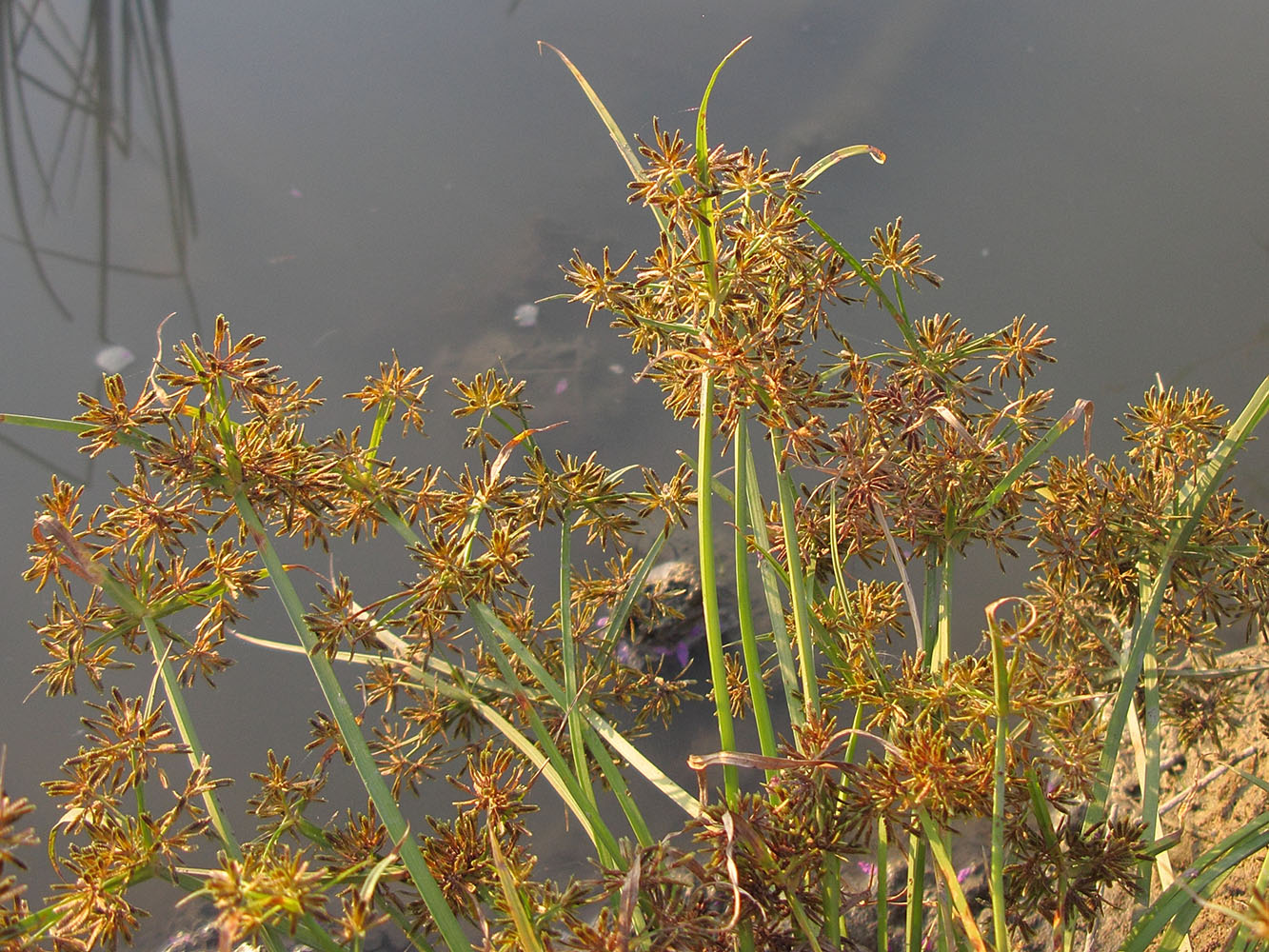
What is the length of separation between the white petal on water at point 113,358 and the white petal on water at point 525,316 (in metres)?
0.99

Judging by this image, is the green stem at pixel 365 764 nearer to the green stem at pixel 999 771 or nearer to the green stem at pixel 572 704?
the green stem at pixel 572 704

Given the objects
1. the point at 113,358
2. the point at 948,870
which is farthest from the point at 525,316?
the point at 948,870

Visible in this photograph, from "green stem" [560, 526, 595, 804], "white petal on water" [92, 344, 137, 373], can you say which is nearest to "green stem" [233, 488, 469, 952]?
"green stem" [560, 526, 595, 804]

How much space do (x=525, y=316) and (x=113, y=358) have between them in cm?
107

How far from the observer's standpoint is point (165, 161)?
2887mm

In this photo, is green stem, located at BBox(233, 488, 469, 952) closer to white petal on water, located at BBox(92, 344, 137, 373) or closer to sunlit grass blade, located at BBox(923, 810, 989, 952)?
sunlit grass blade, located at BBox(923, 810, 989, 952)

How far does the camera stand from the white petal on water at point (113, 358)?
243 centimetres

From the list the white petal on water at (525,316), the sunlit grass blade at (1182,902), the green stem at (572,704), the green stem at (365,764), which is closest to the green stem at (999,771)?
the sunlit grass blade at (1182,902)

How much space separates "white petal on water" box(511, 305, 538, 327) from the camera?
253 centimetres

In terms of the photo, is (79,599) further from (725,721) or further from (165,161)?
(725,721)

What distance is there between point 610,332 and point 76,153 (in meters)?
1.81

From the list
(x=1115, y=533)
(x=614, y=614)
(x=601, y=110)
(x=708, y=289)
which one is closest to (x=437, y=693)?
(x=614, y=614)

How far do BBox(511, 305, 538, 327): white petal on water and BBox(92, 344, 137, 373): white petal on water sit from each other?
99 cm

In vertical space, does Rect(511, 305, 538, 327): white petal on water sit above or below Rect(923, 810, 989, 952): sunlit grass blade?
above
